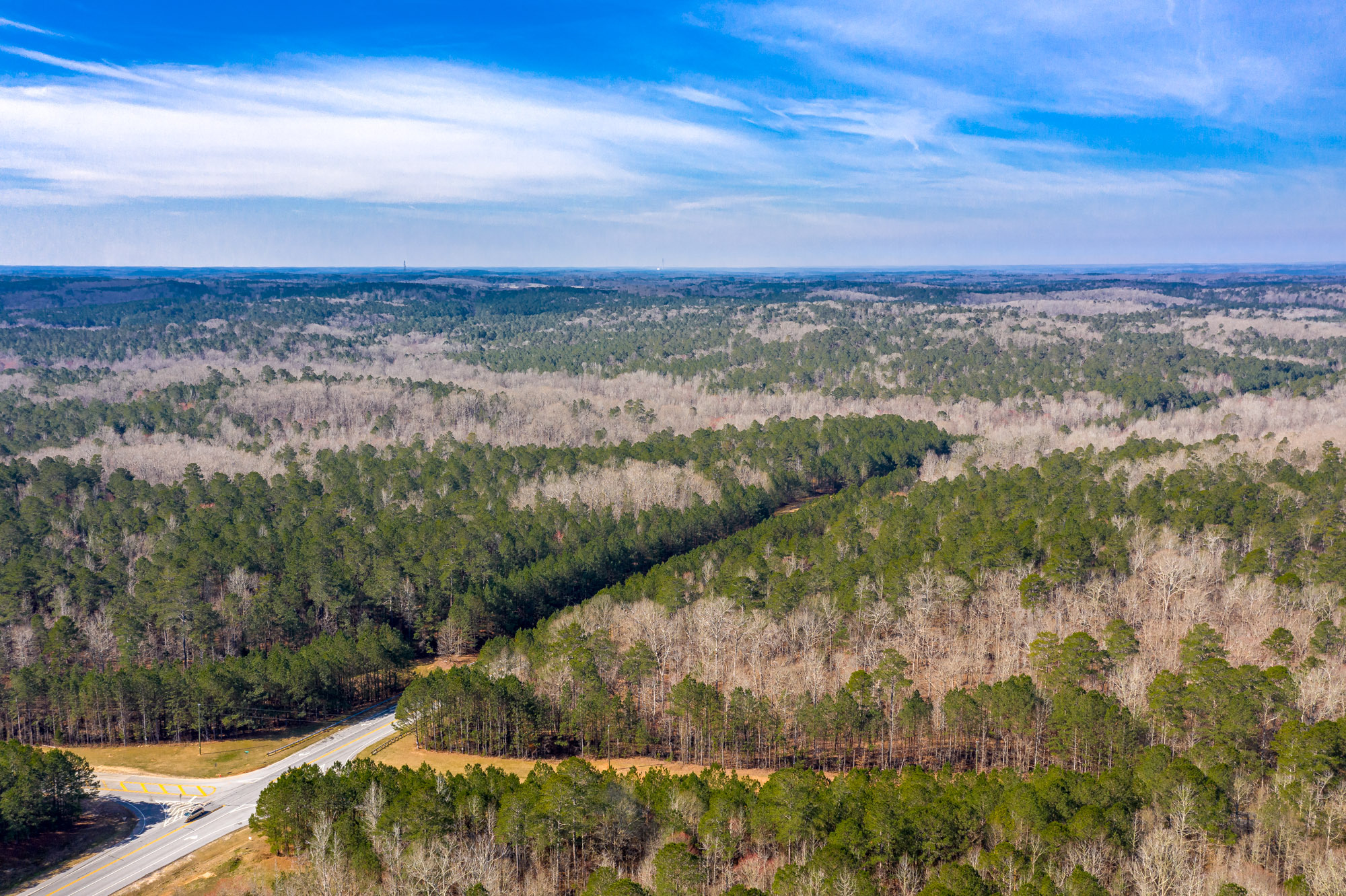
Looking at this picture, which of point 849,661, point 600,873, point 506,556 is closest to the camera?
point 600,873

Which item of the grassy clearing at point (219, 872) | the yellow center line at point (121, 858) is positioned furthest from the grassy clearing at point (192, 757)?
the grassy clearing at point (219, 872)

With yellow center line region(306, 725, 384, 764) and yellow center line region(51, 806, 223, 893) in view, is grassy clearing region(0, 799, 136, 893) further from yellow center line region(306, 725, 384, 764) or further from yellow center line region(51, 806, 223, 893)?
yellow center line region(306, 725, 384, 764)

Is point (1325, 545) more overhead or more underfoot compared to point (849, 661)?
more overhead

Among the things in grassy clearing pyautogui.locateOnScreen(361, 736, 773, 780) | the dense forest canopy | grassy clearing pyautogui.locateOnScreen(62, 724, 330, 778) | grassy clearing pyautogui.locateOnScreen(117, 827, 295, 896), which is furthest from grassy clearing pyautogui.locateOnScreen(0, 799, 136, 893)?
grassy clearing pyautogui.locateOnScreen(361, 736, 773, 780)

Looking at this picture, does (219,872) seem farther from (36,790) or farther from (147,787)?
(147,787)

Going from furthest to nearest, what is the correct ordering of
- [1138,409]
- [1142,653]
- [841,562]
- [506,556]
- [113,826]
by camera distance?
[1138,409] < [506,556] < [841,562] < [1142,653] < [113,826]

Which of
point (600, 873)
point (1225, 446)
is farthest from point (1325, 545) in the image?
point (600, 873)

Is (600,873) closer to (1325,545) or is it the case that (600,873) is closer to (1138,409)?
(1325,545)

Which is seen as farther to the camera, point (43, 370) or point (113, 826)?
point (43, 370)
